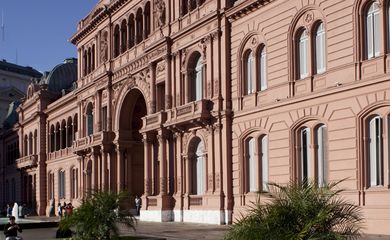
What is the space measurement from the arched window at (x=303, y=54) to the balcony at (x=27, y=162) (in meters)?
48.2

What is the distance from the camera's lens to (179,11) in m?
41.4

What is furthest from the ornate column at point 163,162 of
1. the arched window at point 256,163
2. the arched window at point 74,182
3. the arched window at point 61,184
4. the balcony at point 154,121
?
the arched window at point 61,184

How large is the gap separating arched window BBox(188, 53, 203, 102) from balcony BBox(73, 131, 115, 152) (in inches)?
506

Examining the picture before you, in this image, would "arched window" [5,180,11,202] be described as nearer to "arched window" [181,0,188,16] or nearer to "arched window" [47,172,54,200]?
"arched window" [47,172,54,200]

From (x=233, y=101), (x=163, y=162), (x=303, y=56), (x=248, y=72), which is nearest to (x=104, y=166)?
(x=163, y=162)

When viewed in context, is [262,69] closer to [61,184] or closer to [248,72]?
[248,72]

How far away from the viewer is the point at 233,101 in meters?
36.2

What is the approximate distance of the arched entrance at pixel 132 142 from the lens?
166 ft

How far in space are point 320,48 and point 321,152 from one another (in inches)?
181

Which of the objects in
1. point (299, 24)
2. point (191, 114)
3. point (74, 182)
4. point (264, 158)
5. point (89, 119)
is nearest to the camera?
point (299, 24)

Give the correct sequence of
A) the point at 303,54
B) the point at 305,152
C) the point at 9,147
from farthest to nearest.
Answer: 1. the point at 9,147
2. the point at 303,54
3. the point at 305,152

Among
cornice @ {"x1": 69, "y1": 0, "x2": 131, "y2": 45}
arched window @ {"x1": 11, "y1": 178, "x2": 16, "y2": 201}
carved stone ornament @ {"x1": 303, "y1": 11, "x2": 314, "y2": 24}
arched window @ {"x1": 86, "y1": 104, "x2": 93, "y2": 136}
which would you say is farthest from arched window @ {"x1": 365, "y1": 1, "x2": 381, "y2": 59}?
arched window @ {"x1": 11, "y1": 178, "x2": 16, "y2": 201}

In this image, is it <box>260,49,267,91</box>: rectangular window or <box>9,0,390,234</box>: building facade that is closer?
Result: <box>9,0,390,234</box>: building facade

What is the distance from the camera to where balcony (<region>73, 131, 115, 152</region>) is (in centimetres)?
5166
